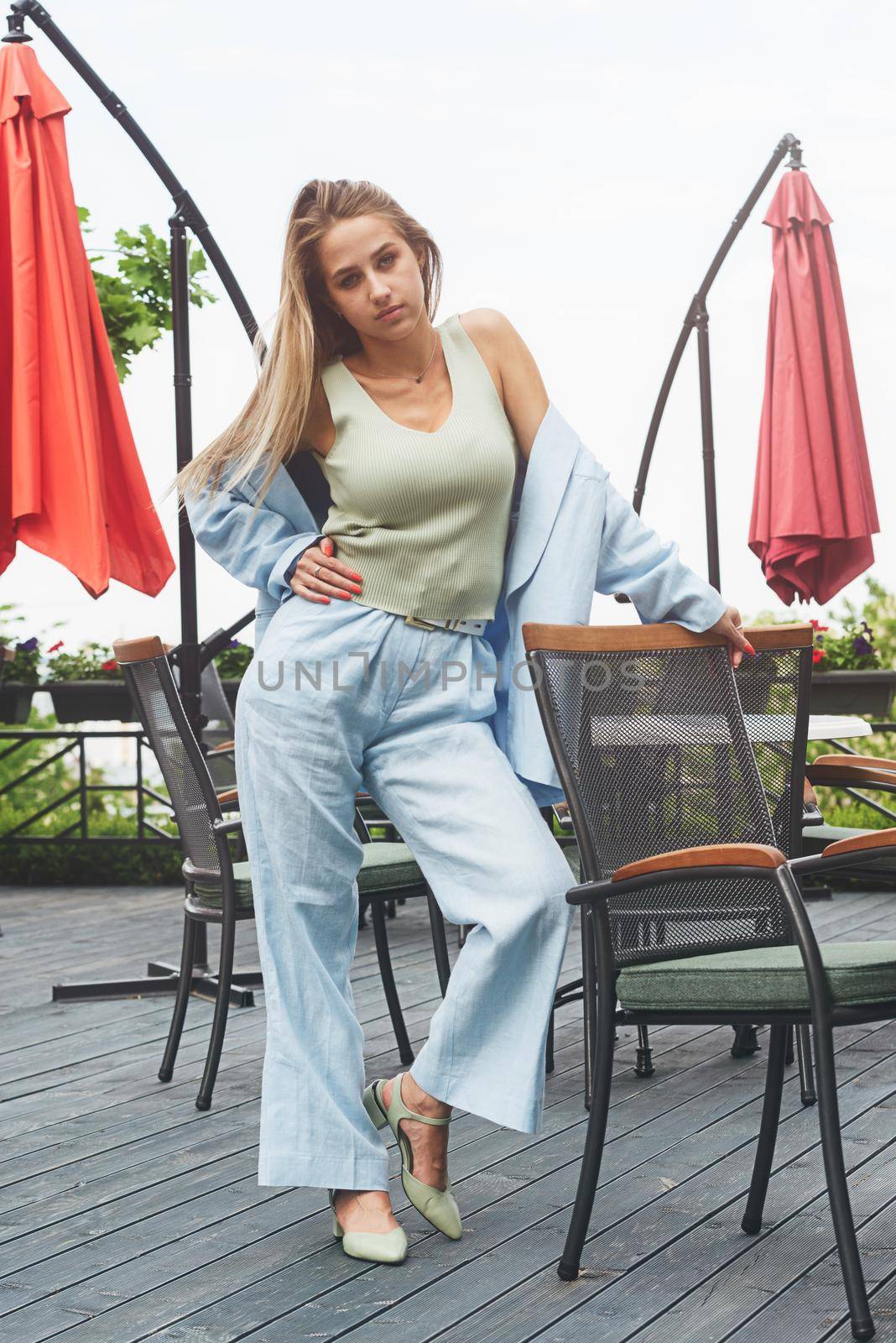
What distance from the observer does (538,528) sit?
2258mm

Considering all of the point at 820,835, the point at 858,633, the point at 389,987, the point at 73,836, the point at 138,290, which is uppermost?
the point at 138,290

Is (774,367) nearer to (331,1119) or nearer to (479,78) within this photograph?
(331,1119)

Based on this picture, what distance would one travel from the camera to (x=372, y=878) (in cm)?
321

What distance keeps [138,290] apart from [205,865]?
353cm

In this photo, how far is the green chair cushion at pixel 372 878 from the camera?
3176 millimetres

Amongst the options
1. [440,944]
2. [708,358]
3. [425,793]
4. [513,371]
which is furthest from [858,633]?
[425,793]

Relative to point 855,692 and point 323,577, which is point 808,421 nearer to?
point 855,692

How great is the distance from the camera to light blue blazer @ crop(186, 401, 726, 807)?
225cm

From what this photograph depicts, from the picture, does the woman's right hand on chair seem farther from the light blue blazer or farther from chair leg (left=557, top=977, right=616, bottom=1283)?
chair leg (left=557, top=977, right=616, bottom=1283)

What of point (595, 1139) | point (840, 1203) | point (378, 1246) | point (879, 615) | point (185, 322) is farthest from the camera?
point (879, 615)

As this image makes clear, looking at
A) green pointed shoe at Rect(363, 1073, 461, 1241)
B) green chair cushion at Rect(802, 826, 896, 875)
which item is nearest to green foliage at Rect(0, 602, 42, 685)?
green chair cushion at Rect(802, 826, 896, 875)

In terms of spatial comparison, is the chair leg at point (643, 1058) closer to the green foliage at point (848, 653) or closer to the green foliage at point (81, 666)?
the green foliage at point (848, 653)

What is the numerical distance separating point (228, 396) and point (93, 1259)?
653 cm

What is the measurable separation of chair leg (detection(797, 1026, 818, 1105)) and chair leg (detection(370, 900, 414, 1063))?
3.00ft
